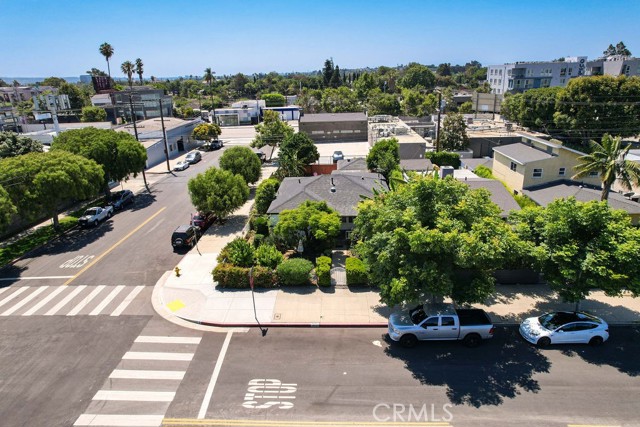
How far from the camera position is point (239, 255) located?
80.4ft

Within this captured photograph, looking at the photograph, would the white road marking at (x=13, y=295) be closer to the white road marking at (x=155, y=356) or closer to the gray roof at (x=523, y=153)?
the white road marking at (x=155, y=356)

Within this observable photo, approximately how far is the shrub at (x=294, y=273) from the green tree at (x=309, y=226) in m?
2.42

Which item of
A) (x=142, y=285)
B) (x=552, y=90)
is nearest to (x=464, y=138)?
(x=552, y=90)

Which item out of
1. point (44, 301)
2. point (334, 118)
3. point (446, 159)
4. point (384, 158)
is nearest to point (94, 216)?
point (44, 301)

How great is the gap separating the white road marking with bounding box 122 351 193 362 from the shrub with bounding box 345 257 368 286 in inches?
390

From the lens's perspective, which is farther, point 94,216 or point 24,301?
point 94,216

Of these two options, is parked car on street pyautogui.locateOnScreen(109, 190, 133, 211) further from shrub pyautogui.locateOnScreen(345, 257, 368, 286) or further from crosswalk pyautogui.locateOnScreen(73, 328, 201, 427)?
shrub pyautogui.locateOnScreen(345, 257, 368, 286)

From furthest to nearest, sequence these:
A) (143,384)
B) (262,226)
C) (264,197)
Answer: (264,197)
(262,226)
(143,384)

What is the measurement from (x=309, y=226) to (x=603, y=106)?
156ft

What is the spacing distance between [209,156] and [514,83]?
89.1 metres

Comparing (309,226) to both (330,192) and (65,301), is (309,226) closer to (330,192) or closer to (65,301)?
(330,192)

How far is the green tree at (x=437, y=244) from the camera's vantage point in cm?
1647

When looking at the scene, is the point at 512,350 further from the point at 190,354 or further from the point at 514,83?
the point at 514,83

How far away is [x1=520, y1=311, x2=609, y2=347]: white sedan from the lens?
1814 cm
